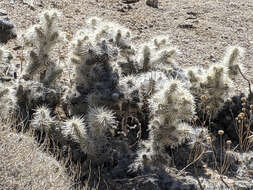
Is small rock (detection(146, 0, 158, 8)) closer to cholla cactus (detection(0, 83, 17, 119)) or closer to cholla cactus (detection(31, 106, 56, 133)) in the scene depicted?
cholla cactus (detection(0, 83, 17, 119))

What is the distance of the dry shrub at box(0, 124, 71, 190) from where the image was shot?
331cm

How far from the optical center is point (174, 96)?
3.74 meters

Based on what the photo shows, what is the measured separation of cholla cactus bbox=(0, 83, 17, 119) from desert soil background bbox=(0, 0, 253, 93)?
1.71 meters

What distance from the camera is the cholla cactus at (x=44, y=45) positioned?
4727mm

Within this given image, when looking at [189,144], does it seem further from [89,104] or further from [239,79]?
[239,79]

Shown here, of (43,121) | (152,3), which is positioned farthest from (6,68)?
(152,3)

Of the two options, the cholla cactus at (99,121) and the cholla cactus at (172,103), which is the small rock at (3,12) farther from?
the cholla cactus at (172,103)

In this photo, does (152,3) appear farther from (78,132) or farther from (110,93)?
(78,132)

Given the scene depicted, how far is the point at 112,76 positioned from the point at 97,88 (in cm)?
21

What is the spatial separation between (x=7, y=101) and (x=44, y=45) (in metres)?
0.85

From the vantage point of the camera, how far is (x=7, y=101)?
14.3 ft

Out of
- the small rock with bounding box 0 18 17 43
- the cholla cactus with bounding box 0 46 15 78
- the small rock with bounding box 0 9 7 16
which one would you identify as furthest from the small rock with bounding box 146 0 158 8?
the cholla cactus with bounding box 0 46 15 78

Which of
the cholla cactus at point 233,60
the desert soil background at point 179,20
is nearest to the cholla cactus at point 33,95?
the desert soil background at point 179,20

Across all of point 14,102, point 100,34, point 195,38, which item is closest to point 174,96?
point 100,34
